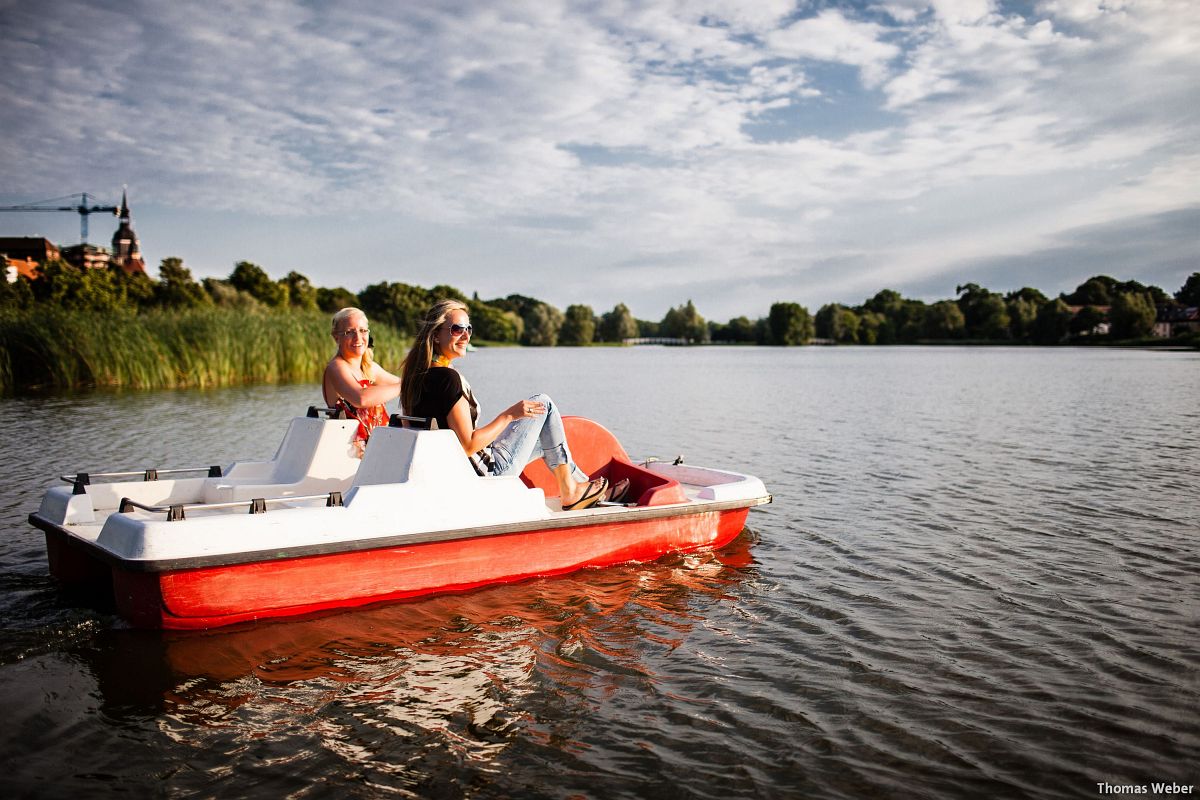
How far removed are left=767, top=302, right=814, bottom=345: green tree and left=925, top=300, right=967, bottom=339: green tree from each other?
2360 centimetres

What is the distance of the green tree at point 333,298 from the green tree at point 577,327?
138 feet

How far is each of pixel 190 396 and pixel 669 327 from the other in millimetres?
152569

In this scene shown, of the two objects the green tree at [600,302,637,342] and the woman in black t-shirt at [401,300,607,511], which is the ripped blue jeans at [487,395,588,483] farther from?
the green tree at [600,302,637,342]

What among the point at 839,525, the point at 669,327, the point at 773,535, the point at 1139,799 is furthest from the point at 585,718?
the point at 669,327

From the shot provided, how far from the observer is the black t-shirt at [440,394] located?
19.5ft

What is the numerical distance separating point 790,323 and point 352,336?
14704 centimetres

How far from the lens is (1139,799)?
347 centimetres

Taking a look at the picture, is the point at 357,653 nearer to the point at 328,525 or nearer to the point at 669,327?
the point at 328,525

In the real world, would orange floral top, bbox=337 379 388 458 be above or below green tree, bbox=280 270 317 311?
below

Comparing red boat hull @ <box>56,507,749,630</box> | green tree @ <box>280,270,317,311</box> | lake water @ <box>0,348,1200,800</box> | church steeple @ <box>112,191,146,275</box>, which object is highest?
church steeple @ <box>112,191,146,275</box>

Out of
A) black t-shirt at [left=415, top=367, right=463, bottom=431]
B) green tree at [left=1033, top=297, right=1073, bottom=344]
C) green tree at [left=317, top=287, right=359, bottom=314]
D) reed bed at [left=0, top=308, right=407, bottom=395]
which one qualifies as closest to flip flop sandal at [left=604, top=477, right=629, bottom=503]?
black t-shirt at [left=415, top=367, right=463, bottom=431]

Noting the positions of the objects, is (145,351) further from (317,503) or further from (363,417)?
(317,503)

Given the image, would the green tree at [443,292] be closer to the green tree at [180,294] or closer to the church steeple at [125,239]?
the church steeple at [125,239]

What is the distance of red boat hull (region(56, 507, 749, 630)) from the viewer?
16.3 ft
